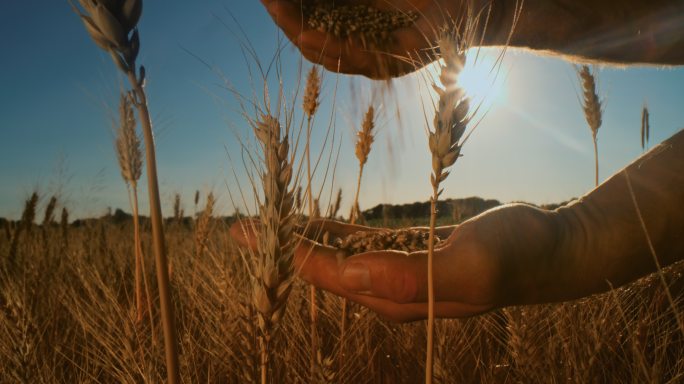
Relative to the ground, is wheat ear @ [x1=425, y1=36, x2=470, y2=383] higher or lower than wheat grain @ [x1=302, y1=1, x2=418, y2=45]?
lower

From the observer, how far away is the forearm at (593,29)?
8.72 ft

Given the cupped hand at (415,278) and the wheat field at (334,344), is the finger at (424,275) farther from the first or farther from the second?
the wheat field at (334,344)

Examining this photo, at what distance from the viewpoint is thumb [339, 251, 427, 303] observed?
1.45 m

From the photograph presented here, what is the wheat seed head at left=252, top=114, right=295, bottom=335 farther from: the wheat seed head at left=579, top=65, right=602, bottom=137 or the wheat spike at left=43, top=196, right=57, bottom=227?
the wheat spike at left=43, top=196, right=57, bottom=227

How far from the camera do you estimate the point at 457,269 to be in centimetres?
145

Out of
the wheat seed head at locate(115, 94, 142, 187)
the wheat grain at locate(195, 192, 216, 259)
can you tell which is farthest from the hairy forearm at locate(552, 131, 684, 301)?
the wheat grain at locate(195, 192, 216, 259)

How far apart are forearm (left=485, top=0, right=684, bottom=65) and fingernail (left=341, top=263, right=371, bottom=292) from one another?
6.31 ft

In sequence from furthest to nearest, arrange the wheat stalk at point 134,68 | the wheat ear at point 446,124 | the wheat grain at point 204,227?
the wheat grain at point 204,227, the wheat ear at point 446,124, the wheat stalk at point 134,68

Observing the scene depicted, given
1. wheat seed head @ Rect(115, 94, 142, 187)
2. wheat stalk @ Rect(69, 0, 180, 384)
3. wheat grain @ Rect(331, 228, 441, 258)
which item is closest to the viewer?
wheat stalk @ Rect(69, 0, 180, 384)

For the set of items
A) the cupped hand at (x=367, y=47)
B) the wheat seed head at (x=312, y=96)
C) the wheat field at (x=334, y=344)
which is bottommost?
the wheat field at (x=334, y=344)

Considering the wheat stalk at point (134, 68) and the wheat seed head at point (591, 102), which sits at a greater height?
the wheat seed head at point (591, 102)

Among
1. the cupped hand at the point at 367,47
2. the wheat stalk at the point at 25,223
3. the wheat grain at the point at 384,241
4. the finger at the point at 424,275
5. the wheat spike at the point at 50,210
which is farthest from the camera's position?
the wheat spike at the point at 50,210

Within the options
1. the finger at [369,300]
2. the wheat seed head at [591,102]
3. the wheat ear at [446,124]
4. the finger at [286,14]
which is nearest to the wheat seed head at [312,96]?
the finger at [286,14]

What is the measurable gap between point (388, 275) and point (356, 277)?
114mm
